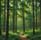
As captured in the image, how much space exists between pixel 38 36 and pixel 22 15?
417 mm

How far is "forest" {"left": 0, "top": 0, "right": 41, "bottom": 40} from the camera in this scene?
1537mm

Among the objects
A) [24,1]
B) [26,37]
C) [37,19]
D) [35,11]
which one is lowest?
[26,37]

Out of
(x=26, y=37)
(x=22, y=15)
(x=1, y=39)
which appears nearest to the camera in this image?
(x=1, y=39)

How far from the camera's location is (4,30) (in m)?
1.63

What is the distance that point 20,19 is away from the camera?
74.7 inches

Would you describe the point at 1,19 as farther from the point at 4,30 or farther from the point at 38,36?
the point at 38,36

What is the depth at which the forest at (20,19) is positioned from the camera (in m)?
1.54

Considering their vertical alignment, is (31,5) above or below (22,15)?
above

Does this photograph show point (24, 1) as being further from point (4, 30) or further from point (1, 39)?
point (1, 39)

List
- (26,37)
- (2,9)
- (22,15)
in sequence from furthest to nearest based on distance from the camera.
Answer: (22,15) → (2,9) → (26,37)

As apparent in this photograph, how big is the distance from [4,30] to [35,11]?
0.49 metres

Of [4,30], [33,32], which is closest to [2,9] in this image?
[4,30]

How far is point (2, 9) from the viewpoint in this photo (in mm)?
1669

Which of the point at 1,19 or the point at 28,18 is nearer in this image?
the point at 1,19
